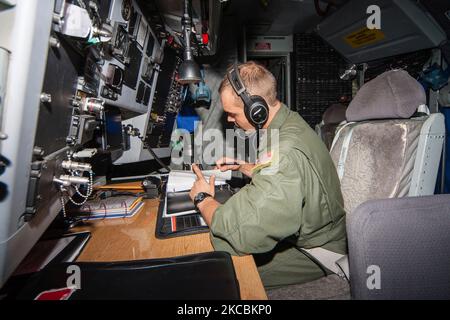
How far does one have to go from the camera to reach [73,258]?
2.93ft

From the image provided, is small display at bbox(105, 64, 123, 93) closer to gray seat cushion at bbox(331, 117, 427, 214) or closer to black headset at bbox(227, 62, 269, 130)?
black headset at bbox(227, 62, 269, 130)

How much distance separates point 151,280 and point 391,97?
1387mm

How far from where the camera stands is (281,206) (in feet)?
2.86

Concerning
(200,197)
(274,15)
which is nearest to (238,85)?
(200,197)

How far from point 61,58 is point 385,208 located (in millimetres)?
1151

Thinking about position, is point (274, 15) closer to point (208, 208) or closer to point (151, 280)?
point (208, 208)

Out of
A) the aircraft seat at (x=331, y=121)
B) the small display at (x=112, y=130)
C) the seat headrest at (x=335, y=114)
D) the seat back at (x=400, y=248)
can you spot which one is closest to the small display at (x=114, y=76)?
the small display at (x=112, y=130)

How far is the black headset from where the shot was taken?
3.85 ft

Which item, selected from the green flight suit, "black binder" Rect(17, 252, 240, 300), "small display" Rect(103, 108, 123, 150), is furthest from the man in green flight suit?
"small display" Rect(103, 108, 123, 150)

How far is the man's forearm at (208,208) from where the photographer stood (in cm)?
102

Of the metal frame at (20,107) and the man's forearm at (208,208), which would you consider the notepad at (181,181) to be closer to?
the man's forearm at (208,208)

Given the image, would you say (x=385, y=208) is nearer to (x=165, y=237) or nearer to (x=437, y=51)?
(x=165, y=237)

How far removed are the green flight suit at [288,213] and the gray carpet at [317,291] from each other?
4 cm
